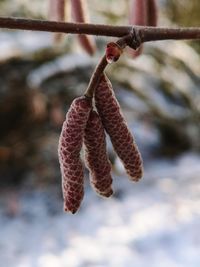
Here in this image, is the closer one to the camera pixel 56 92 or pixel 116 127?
pixel 116 127

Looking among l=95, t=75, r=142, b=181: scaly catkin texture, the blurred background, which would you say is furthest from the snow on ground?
l=95, t=75, r=142, b=181: scaly catkin texture

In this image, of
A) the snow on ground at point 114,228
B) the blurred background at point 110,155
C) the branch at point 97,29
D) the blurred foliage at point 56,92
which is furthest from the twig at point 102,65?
the blurred foliage at point 56,92

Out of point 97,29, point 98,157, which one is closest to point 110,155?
point 98,157

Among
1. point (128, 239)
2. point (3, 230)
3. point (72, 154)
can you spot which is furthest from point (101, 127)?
point (3, 230)

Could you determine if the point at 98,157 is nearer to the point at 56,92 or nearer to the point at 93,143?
the point at 93,143

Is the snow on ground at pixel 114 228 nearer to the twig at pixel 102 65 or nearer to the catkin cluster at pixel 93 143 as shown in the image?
the catkin cluster at pixel 93 143

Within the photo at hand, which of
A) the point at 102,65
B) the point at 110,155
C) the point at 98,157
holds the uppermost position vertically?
the point at 102,65
